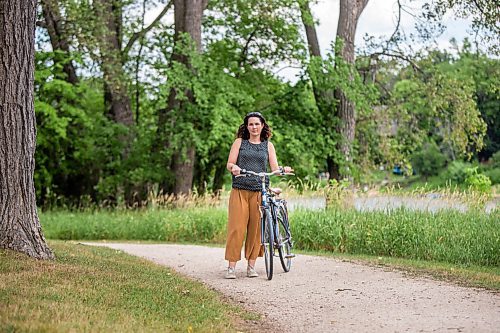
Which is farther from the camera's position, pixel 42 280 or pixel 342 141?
pixel 342 141

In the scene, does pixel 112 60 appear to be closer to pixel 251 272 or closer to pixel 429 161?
pixel 251 272

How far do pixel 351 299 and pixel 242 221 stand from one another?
2188mm

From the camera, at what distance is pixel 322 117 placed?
24.0 metres

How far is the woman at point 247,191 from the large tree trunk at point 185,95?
11790 mm

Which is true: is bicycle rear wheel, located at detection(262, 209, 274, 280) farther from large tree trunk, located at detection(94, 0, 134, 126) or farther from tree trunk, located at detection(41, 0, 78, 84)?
tree trunk, located at detection(41, 0, 78, 84)

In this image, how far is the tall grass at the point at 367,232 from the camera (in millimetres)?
13242

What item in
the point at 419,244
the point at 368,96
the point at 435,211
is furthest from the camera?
the point at 368,96

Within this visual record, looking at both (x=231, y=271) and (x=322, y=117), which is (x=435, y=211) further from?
(x=322, y=117)

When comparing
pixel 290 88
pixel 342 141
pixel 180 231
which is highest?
pixel 290 88

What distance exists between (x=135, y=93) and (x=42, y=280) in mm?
19437

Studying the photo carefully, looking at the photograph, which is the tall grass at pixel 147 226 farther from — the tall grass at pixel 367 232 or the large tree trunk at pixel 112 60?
the large tree trunk at pixel 112 60

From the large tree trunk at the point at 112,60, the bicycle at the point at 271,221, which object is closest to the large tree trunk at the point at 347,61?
the large tree trunk at the point at 112,60

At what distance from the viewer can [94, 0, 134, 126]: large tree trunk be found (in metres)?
23.5

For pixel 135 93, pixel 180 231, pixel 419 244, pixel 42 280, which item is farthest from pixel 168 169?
pixel 42 280
